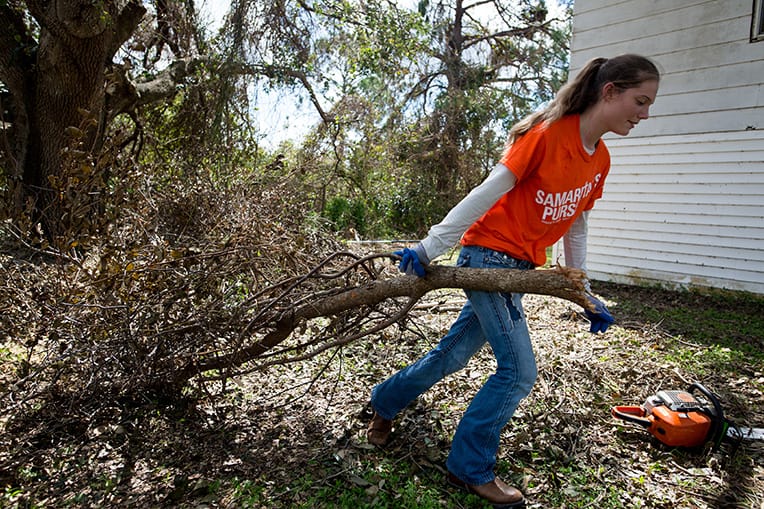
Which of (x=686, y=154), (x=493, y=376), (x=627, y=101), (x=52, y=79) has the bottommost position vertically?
(x=493, y=376)

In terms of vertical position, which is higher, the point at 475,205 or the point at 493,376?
the point at 475,205

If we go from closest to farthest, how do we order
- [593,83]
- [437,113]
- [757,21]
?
[593,83] → [757,21] → [437,113]

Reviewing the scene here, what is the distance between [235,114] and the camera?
7055 millimetres

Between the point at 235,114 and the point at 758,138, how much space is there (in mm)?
6424

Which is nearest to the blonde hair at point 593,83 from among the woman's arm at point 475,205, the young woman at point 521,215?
the young woman at point 521,215

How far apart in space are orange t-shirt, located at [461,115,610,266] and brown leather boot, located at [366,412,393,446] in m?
1.03

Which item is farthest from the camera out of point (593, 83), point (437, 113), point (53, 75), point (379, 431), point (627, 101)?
point (437, 113)

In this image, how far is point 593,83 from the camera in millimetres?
2117

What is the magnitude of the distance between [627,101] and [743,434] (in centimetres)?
177

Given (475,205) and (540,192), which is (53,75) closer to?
(475,205)

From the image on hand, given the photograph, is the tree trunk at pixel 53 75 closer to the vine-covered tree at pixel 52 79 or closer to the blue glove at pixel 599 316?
the vine-covered tree at pixel 52 79

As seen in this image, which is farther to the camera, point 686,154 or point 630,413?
point 686,154

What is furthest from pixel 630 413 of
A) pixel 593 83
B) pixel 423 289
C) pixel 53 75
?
pixel 53 75

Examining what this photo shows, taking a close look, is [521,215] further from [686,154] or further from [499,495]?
[686,154]
